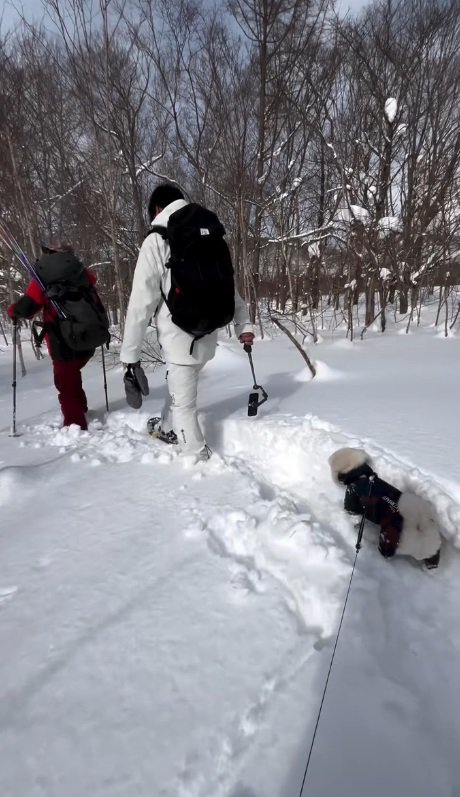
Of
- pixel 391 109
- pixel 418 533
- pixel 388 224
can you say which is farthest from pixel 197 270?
pixel 391 109

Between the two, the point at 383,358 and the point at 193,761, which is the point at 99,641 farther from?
the point at 383,358

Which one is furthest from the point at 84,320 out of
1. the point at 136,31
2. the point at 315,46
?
the point at 315,46

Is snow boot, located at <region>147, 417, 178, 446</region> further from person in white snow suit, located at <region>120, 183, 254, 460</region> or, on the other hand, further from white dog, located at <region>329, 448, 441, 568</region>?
white dog, located at <region>329, 448, 441, 568</region>

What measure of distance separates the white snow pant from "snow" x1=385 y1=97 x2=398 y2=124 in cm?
874

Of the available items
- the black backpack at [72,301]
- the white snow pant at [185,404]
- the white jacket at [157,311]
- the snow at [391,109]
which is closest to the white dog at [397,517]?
the white snow pant at [185,404]

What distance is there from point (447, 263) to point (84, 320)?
333 inches

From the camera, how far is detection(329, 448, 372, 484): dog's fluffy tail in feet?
7.91

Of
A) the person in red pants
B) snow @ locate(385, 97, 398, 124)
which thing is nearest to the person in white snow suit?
the person in red pants

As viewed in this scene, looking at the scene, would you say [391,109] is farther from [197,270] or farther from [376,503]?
[376,503]

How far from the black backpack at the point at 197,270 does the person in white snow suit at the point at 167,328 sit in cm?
2

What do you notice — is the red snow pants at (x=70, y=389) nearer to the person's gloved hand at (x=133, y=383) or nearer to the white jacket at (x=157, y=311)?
the person's gloved hand at (x=133, y=383)

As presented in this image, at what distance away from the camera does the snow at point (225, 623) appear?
3.90ft

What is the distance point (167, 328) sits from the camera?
2803 millimetres

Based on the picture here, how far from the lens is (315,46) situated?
28.9 ft
